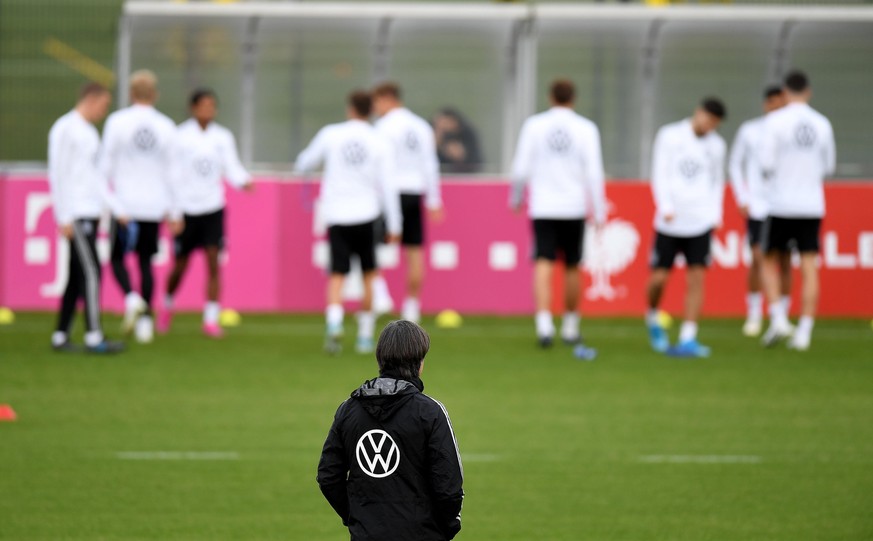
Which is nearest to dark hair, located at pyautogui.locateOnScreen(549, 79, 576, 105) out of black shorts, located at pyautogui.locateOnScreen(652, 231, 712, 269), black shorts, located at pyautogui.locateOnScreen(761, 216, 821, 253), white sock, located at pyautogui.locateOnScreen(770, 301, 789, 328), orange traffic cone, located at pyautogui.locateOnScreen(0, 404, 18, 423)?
black shorts, located at pyautogui.locateOnScreen(652, 231, 712, 269)

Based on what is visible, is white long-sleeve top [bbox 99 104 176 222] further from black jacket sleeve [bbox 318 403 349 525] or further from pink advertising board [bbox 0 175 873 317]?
black jacket sleeve [bbox 318 403 349 525]

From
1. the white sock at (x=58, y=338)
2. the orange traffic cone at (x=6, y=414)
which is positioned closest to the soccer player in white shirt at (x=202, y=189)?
the white sock at (x=58, y=338)

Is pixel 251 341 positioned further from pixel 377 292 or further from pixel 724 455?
pixel 724 455

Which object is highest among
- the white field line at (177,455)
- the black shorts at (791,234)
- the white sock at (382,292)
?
the black shorts at (791,234)

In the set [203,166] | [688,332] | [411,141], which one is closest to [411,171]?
[411,141]

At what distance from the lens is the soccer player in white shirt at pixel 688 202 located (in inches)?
516

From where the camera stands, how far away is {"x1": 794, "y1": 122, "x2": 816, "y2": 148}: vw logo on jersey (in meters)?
13.5

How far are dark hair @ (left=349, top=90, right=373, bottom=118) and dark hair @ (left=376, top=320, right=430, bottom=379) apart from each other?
829 cm

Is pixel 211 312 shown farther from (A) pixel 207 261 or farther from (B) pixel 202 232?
(B) pixel 202 232

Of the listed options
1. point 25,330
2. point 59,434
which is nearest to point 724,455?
point 59,434

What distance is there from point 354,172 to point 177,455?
4.92 meters

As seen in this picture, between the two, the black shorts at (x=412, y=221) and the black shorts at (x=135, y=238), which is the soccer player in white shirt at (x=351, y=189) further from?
the black shorts at (x=412, y=221)

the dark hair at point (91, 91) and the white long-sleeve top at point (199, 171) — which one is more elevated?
the dark hair at point (91, 91)

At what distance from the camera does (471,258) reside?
55.6 ft
